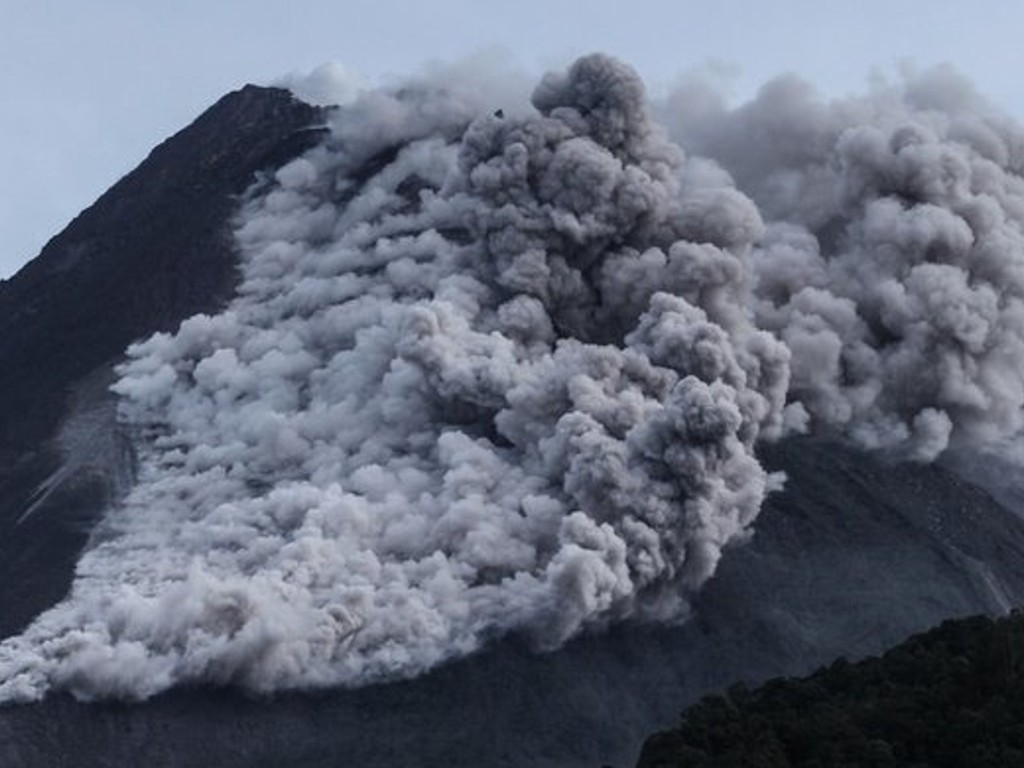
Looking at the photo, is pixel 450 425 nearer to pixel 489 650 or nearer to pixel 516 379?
pixel 516 379

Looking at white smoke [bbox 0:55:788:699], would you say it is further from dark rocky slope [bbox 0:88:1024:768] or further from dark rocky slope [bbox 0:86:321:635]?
dark rocky slope [bbox 0:86:321:635]

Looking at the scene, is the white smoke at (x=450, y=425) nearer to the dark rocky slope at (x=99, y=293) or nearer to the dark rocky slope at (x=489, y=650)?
the dark rocky slope at (x=489, y=650)

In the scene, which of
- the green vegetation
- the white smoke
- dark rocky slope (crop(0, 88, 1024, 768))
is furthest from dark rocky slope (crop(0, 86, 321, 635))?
the green vegetation

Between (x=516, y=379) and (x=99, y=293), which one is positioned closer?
(x=516, y=379)

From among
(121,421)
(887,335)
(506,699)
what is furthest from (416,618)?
(887,335)

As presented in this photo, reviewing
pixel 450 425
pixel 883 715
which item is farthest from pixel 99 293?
pixel 883 715

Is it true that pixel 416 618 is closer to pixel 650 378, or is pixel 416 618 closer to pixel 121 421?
pixel 650 378
